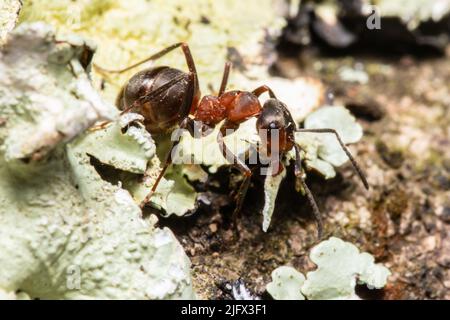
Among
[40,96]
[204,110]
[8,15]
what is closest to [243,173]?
[204,110]

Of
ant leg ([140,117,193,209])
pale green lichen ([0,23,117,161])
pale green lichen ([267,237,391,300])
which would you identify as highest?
pale green lichen ([0,23,117,161])

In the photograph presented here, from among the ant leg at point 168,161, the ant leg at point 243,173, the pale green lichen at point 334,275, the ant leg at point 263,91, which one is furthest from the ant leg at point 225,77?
the pale green lichen at point 334,275

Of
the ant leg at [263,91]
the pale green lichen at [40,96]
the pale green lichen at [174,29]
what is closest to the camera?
the pale green lichen at [40,96]

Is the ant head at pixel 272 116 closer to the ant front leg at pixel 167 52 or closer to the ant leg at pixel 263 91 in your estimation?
the ant leg at pixel 263 91

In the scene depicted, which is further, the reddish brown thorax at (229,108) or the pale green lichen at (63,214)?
the reddish brown thorax at (229,108)

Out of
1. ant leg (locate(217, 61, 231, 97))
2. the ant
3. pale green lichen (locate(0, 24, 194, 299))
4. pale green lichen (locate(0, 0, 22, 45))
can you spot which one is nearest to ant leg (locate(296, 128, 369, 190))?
the ant

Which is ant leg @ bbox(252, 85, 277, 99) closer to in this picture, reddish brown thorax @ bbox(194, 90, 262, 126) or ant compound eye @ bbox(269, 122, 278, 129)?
reddish brown thorax @ bbox(194, 90, 262, 126)
